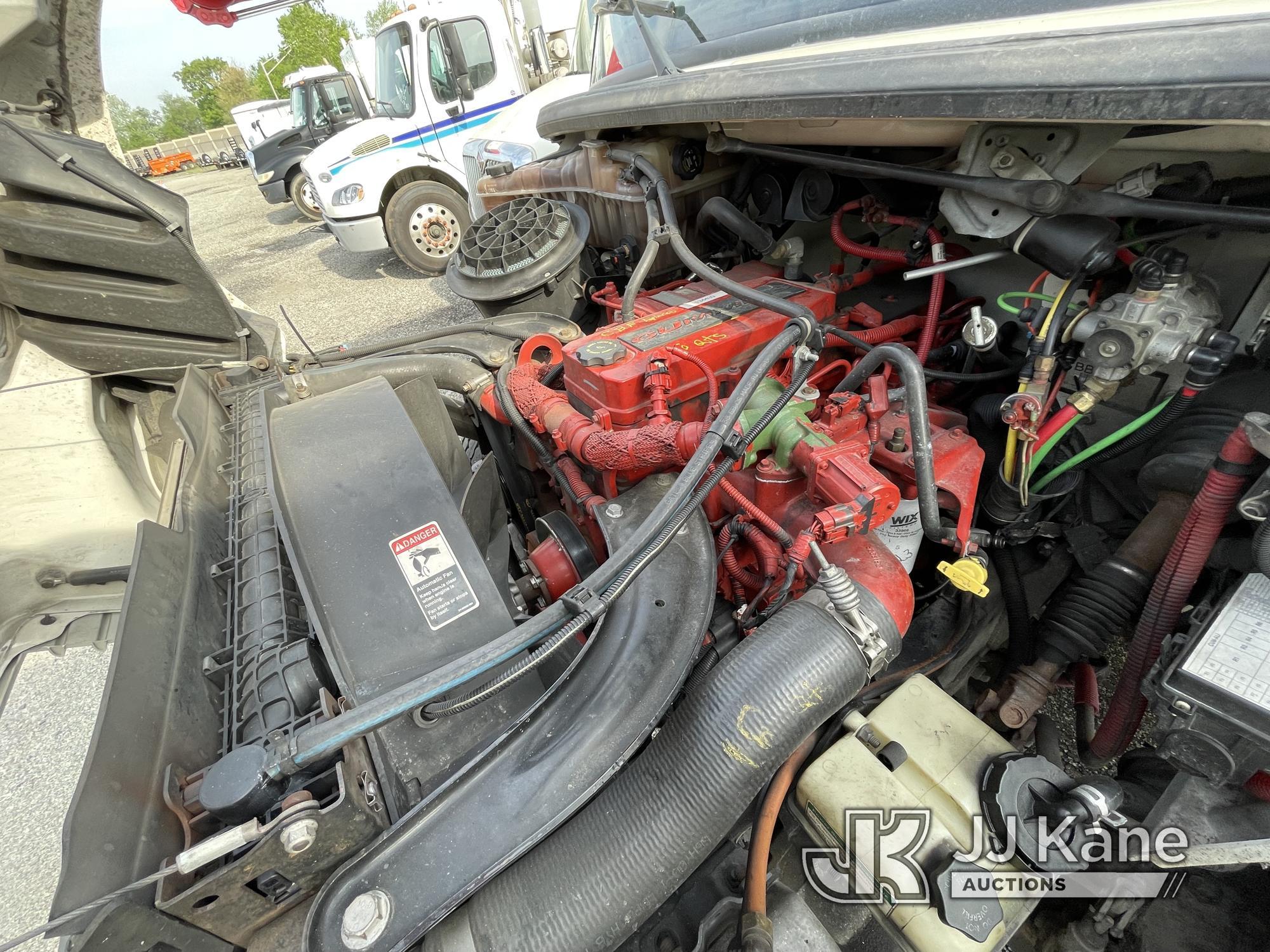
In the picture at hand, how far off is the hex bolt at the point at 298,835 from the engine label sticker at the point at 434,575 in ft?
1.02

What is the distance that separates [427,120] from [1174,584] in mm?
6740

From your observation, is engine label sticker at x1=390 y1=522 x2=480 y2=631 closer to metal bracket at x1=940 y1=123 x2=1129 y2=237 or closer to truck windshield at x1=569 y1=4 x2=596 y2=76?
metal bracket at x1=940 y1=123 x2=1129 y2=237

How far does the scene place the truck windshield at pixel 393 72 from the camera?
5676 millimetres

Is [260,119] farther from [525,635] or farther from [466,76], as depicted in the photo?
[525,635]

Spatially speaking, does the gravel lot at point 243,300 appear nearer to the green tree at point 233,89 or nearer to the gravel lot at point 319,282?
the gravel lot at point 319,282

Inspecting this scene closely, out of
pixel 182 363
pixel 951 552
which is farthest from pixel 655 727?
pixel 182 363

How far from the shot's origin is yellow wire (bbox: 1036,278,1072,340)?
1.09 meters

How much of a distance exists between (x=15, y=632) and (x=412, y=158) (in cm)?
554

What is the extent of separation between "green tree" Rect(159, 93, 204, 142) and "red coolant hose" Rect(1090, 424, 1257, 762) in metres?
48.2

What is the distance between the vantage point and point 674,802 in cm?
82

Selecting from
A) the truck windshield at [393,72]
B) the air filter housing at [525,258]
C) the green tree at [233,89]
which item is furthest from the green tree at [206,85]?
the air filter housing at [525,258]

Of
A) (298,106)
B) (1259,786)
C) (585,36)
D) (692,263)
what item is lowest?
(1259,786)

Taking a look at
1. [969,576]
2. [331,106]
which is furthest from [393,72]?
[969,576]

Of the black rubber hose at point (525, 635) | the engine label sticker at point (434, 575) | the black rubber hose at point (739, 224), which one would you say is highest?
the black rubber hose at point (739, 224)
